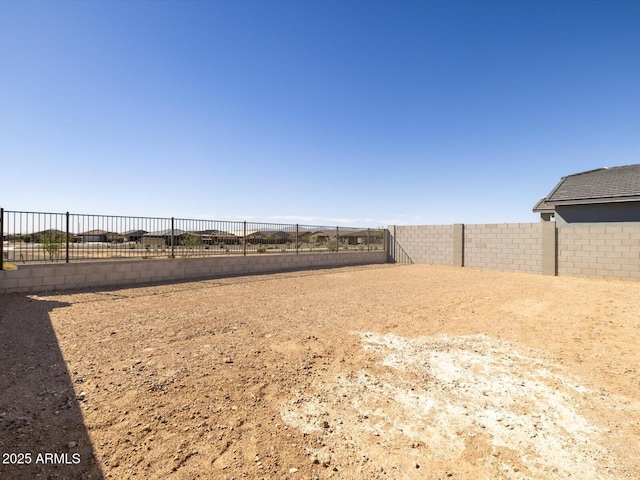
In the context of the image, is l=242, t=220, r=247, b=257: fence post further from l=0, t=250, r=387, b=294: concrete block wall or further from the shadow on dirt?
the shadow on dirt

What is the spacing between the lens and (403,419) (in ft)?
9.01

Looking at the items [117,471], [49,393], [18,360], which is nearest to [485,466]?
[117,471]

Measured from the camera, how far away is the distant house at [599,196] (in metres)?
13.1

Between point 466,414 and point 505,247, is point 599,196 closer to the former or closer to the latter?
point 505,247

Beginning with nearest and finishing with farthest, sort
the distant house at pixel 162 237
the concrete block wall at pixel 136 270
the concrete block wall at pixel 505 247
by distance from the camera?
the concrete block wall at pixel 136 270, the distant house at pixel 162 237, the concrete block wall at pixel 505 247

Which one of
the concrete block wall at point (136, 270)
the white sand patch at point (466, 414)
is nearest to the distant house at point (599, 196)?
the concrete block wall at point (136, 270)

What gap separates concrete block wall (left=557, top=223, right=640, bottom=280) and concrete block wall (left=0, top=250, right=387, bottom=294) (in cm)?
1044

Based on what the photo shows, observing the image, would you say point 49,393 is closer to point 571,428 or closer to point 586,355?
point 571,428

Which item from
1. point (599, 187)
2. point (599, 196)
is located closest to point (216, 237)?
point (599, 196)

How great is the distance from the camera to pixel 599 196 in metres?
13.8

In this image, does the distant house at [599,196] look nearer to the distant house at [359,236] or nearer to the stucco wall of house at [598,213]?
the stucco wall of house at [598,213]

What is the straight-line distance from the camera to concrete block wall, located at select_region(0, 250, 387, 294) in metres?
7.62

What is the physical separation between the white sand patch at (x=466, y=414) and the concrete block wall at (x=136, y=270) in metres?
8.30

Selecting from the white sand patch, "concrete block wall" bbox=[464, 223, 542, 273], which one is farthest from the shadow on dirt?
"concrete block wall" bbox=[464, 223, 542, 273]
